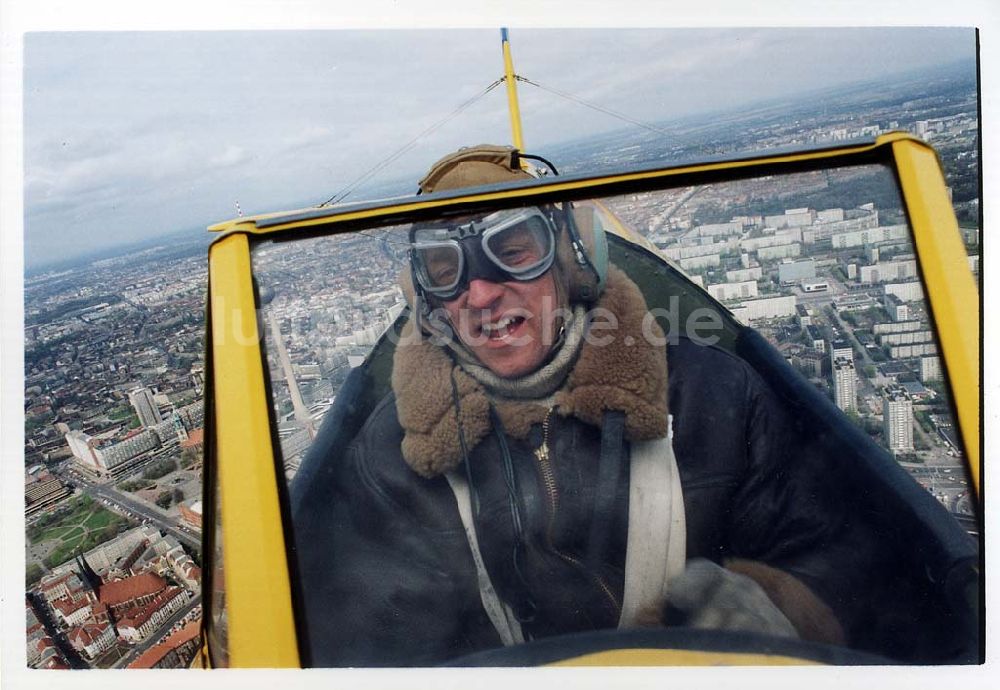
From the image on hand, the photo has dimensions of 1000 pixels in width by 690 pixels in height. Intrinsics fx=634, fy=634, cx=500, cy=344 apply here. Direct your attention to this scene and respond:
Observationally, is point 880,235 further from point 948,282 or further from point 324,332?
point 324,332

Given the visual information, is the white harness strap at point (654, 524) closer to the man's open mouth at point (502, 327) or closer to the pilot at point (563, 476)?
the pilot at point (563, 476)

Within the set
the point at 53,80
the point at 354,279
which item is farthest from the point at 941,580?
the point at 53,80

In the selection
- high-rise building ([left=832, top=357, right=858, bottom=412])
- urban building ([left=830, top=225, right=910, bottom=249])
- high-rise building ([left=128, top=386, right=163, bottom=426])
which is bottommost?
high-rise building ([left=832, top=357, right=858, bottom=412])

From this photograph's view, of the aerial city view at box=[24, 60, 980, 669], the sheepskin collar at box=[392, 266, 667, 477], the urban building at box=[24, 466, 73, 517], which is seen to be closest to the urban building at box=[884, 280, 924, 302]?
the aerial city view at box=[24, 60, 980, 669]

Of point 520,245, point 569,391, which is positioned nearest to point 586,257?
point 520,245

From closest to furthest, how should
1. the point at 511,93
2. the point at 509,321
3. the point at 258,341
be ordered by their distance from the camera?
the point at 509,321 < the point at 258,341 < the point at 511,93

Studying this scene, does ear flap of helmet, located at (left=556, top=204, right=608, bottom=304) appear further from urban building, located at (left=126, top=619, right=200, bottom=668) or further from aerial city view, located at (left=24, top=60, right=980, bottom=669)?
urban building, located at (left=126, top=619, right=200, bottom=668)
